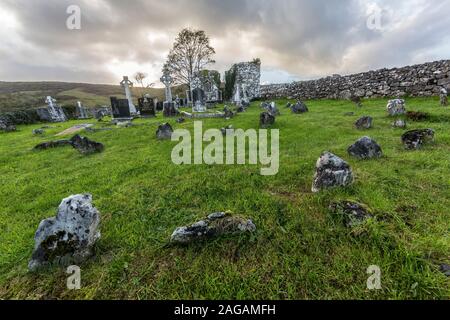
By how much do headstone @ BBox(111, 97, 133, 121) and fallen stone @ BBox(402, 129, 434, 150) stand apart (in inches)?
605

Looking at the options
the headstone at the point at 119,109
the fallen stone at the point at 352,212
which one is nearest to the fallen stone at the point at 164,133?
the fallen stone at the point at 352,212

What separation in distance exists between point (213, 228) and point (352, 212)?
64.7 inches

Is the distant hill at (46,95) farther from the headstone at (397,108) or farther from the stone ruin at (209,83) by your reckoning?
the headstone at (397,108)

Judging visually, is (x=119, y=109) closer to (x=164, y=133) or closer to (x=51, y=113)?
(x=164, y=133)

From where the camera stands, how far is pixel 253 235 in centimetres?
238

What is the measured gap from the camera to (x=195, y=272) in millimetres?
1971

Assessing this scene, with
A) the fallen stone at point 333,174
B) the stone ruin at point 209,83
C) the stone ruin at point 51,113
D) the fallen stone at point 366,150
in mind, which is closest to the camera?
the fallen stone at point 333,174

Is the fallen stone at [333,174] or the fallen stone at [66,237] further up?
the fallen stone at [333,174]

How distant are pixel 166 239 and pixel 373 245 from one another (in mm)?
2211


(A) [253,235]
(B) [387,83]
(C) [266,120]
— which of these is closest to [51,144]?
(C) [266,120]

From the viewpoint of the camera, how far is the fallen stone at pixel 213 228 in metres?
2.32

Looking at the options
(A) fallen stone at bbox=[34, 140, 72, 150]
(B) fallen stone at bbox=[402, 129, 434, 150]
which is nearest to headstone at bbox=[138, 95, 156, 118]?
(A) fallen stone at bbox=[34, 140, 72, 150]

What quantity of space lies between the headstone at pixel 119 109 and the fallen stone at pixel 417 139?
50.4ft

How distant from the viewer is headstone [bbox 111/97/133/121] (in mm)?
15188
